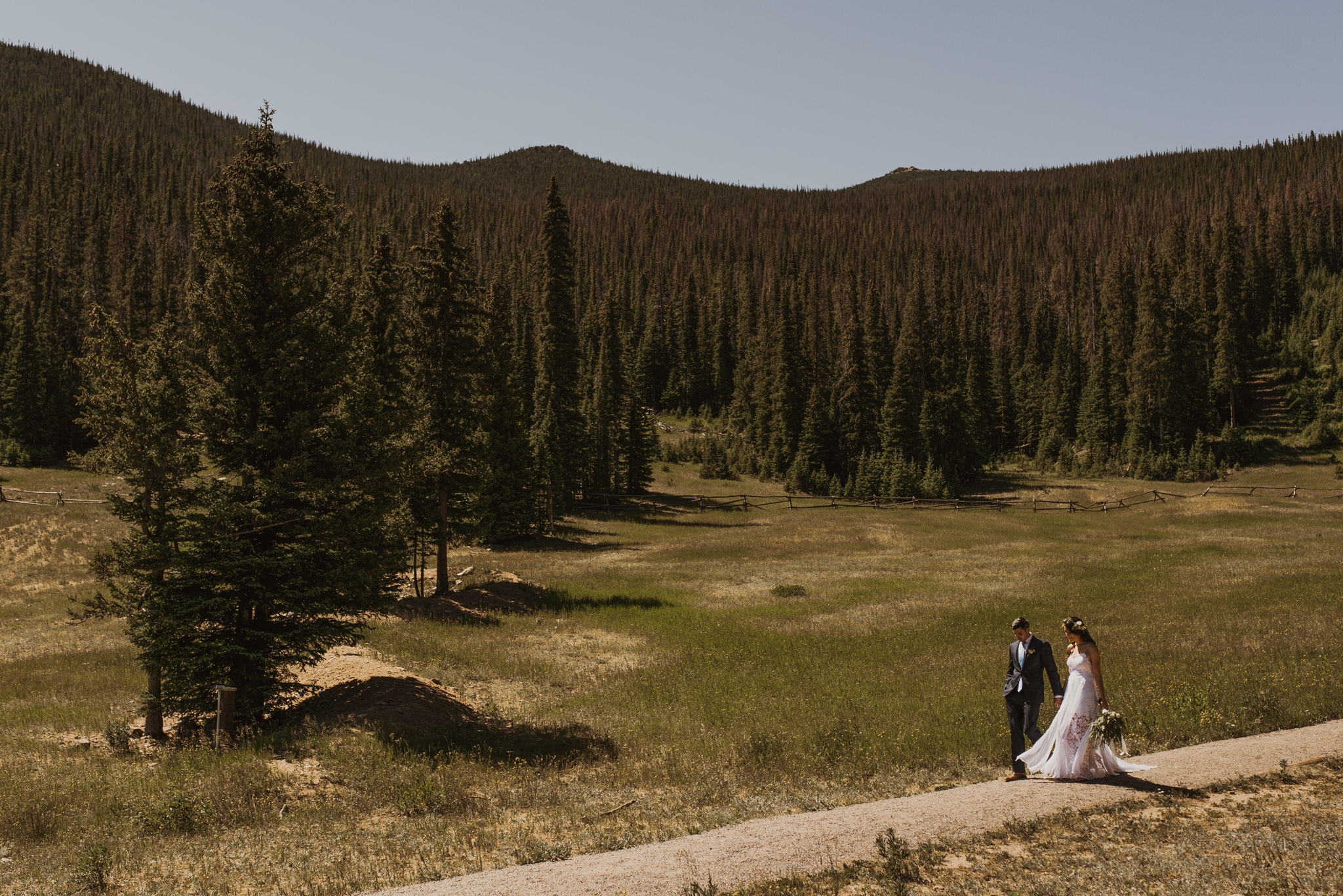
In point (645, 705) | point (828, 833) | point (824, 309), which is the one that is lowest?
point (645, 705)

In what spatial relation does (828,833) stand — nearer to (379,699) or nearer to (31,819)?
(31,819)

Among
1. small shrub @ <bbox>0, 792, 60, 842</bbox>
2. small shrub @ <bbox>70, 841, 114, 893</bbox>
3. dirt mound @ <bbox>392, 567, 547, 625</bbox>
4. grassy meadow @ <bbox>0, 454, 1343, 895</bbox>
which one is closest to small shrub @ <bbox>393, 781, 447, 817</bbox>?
grassy meadow @ <bbox>0, 454, 1343, 895</bbox>

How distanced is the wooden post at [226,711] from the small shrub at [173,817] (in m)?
3.67

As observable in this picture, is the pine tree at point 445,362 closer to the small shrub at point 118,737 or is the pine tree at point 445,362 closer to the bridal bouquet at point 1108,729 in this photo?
the small shrub at point 118,737

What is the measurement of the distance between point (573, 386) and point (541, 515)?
60.5 ft

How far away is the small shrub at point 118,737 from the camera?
571 inches

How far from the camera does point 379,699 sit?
15750 millimetres

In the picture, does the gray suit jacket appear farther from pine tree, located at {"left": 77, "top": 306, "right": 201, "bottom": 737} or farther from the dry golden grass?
pine tree, located at {"left": 77, "top": 306, "right": 201, "bottom": 737}

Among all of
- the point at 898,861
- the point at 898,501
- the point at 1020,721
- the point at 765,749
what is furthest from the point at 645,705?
the point at 898,501

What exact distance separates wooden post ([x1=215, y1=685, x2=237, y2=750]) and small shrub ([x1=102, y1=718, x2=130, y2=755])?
2.16 metres

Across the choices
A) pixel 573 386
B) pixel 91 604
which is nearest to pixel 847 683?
pixel 91 604

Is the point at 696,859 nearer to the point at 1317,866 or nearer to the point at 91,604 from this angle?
→ the point at 1317,866

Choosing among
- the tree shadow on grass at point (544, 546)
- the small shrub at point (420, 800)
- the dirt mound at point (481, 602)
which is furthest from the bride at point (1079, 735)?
the tree shadow on grass at point (544, 546)

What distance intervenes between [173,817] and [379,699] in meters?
6.03
